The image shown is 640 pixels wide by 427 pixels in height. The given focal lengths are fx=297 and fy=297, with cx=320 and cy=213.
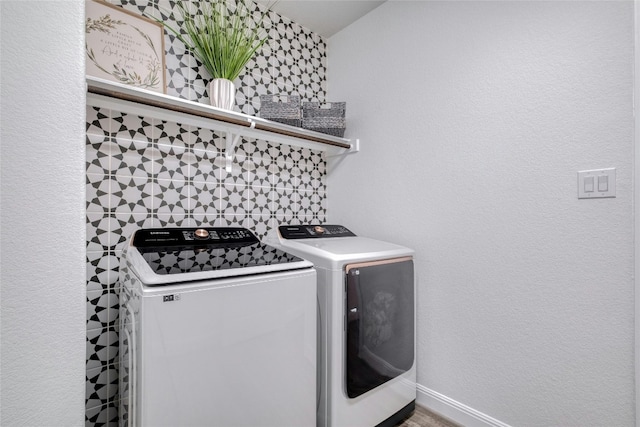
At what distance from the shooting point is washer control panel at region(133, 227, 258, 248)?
1434 mm

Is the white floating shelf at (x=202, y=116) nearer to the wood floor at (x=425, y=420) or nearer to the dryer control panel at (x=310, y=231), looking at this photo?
the dryer control panel at (x=310, y=231)

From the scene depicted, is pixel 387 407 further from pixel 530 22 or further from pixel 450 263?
pixel 530 22

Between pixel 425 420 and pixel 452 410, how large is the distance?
166 millimetres

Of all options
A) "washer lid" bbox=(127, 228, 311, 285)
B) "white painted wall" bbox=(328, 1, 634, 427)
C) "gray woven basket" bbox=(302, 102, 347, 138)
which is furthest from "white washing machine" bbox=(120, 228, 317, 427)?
"gray woven basket" bbox=(302, 102, 347, 138)

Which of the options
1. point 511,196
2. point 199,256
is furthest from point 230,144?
point 511,196

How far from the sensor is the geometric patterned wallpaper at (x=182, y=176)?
1.48 m

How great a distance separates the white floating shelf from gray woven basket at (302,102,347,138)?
2.7 inches

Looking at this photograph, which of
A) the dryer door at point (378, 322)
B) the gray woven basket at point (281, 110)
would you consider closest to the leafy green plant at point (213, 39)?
the gray woven basket at point (281, 110)

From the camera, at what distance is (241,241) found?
167cm

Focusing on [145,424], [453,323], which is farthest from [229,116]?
[453,323]

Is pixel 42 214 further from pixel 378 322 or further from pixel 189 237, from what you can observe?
pixel 378 322

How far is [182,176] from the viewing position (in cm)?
175

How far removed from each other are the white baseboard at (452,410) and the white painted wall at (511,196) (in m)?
0.01

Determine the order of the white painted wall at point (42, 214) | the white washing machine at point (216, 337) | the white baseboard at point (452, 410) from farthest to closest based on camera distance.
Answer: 1. the white baseboard at point (452, 410)
2. the white washing machine at point (216, 337)
3. the white painted wall at point (42, 214)
